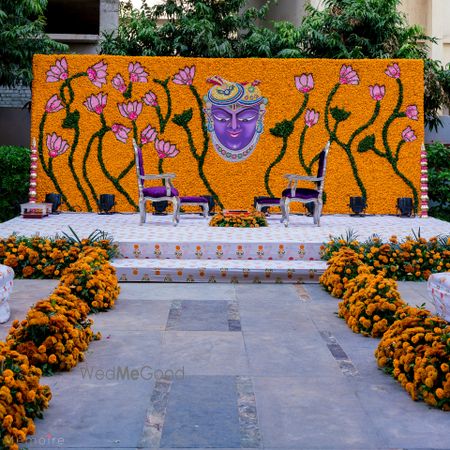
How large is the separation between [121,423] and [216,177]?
8.85 meters

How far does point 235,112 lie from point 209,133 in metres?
0.54

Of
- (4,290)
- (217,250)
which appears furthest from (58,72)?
(4,290)

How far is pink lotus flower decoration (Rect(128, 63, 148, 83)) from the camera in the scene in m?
11.7

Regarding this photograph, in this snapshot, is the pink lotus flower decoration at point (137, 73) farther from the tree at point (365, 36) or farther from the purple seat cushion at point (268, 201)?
the tree at point (365, 36)

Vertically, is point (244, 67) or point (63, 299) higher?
point (244, 67)

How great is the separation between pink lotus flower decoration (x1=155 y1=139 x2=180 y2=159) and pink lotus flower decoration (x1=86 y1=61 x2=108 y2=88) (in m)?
1.31

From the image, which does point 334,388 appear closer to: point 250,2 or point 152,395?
point 152,395

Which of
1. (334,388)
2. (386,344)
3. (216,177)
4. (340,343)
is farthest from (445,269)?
(216,177)

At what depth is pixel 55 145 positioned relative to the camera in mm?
11766

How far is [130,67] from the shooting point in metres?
11.7

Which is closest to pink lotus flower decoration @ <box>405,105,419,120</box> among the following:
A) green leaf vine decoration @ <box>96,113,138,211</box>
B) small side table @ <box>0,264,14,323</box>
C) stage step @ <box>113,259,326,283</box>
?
green leaf vine decoration @ <box>96,113,138,211</box>

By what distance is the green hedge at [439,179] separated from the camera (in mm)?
11945

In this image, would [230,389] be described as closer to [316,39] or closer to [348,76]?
[348,76]

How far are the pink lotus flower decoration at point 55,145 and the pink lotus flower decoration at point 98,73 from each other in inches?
41.4
